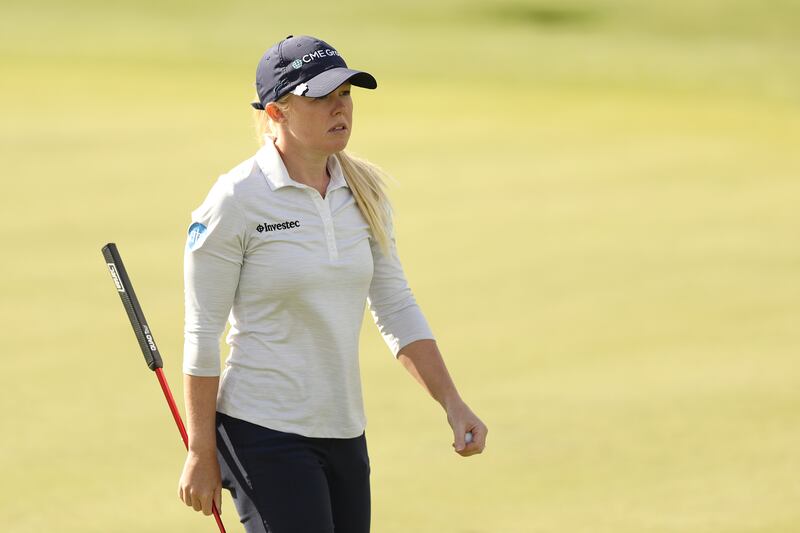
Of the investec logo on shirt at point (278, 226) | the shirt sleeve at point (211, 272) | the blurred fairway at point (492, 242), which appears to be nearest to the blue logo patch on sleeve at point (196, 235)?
the shirt sleeve at point (211, 272)

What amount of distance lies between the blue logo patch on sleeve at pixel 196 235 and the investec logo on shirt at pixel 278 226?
0.11 m

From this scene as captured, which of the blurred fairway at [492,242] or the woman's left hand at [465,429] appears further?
the blurred fairway at [492,242]

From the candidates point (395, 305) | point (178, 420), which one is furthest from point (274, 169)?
point (178, 420)

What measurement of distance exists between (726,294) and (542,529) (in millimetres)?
3105

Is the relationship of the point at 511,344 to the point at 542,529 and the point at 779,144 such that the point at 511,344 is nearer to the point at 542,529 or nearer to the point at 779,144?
the point at 542,529

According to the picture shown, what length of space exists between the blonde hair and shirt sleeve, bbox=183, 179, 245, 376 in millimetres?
266

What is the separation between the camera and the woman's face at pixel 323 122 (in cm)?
294

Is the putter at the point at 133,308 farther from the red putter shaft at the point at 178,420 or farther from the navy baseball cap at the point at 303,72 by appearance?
the navy baseball cap at the point at 303,72

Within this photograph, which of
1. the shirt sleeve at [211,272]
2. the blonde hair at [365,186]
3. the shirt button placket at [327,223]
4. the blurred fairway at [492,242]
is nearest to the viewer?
the shirt sleeve at [211,272]

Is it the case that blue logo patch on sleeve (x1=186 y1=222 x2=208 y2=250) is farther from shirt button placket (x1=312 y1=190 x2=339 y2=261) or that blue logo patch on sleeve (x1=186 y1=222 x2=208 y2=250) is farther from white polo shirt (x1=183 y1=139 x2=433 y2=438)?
shirt button placket (x1=312 y1=190 x2=339 y2=261)

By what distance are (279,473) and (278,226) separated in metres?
0.48

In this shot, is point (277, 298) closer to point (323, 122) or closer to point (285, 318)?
point (285, 318)

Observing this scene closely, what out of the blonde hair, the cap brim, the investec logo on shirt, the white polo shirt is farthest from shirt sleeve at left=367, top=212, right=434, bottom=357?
the cap brim

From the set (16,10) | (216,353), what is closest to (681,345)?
(216,353)
